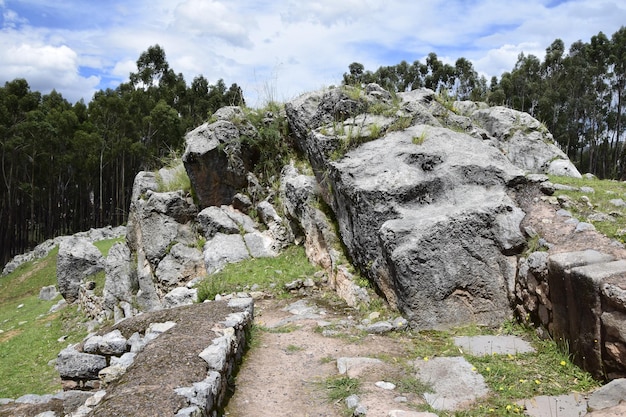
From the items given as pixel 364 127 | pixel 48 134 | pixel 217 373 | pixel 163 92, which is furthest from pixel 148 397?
pixel 163 92

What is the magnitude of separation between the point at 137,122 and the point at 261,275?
35.5 meters

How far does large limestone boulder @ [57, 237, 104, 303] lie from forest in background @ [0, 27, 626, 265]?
17409 millimetres

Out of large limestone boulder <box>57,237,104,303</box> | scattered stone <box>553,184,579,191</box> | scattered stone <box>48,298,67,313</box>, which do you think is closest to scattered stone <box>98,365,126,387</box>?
scattered stone <box>553,184,579,191</box>

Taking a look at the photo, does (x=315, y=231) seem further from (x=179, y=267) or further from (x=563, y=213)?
(x=563, y=213)

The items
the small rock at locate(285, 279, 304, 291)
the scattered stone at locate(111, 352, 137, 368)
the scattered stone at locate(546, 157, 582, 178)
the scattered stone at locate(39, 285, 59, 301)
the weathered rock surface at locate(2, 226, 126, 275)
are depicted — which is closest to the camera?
the scattered stone at locate(111, 352, 137, 368)

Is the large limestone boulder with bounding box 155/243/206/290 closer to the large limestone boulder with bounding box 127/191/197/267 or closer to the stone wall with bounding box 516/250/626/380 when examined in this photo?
the large limestone boulder with bounding box 127/191/197/267

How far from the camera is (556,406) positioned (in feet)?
15.9

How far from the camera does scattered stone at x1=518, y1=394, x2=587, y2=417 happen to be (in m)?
4.71

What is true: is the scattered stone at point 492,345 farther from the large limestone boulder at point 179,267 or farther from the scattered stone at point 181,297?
the large limestone boulder at point 179,267

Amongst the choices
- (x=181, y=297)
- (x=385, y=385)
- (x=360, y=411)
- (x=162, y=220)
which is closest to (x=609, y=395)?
(x=385, y=385)

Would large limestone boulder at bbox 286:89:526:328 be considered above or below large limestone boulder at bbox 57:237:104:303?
above

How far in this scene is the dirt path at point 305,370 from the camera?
211 inches

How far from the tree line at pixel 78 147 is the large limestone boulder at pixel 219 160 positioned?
20.7 meters

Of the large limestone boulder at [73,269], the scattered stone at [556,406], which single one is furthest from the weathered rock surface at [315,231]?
the large limestone boulder at [73,269]
